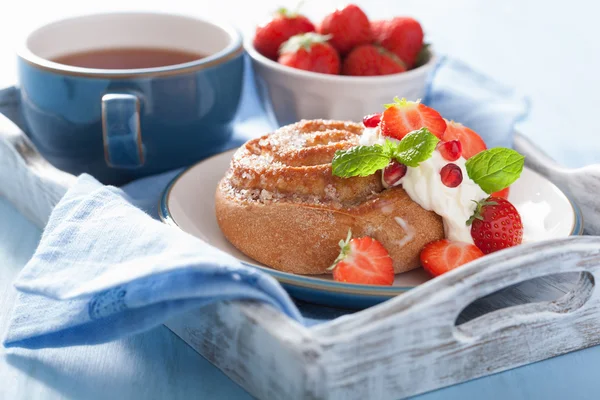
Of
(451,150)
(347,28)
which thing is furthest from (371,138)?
(347,28)

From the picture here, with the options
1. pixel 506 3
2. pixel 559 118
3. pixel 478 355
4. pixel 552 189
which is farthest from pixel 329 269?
pixel 506 3

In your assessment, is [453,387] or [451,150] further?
[451,150]

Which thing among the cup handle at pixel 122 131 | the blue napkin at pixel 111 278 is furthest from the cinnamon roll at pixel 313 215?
the cup handle at pixel 122 131

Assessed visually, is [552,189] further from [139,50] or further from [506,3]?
[506,3]

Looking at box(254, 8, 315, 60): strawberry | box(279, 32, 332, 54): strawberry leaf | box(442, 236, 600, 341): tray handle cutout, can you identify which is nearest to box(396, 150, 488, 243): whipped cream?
box(442, 236, 600, 341): tray handle cutout

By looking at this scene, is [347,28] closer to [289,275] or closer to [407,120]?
[407,120]

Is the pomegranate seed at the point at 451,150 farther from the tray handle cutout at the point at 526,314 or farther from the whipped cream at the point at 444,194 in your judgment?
the tray handle cutout at the point at 526,314
